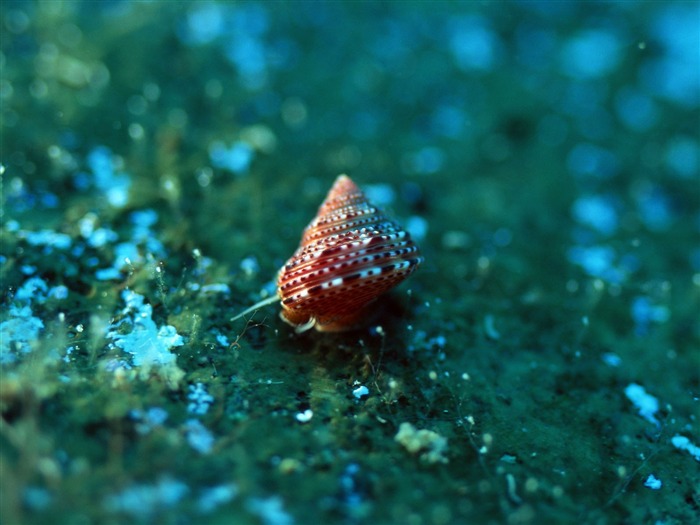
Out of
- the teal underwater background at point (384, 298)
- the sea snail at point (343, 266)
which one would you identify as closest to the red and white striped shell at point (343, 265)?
the sea snail at point (343, 266)

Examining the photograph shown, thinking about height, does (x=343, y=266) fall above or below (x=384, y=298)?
below

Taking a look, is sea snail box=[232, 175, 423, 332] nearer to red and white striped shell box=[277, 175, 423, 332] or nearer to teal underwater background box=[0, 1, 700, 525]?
red and white striped shell box=[277, 175, 423, 332]

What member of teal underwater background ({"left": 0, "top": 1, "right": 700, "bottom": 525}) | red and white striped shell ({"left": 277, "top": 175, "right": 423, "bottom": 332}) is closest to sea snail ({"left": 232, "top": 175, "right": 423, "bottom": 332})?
red and white striped shell ({"left": 277, "top": 175, "right": 423, "bottom": 332})

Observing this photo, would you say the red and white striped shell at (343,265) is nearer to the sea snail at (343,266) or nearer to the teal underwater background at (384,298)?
the sea snail at (343,266)

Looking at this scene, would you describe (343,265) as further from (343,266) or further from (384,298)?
(384,298)

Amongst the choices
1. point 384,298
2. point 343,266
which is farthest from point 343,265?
point 384,298

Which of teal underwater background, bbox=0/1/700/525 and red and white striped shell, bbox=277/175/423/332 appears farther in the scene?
red and white striped shell, bbox=277/175/423/332
